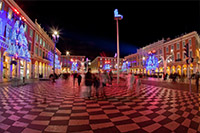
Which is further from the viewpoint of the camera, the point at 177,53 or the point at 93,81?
the point at 177,53

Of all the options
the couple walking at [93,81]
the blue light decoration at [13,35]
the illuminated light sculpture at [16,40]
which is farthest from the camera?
the illuminated light sculpture at [16,40]

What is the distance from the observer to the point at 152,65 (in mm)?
35625

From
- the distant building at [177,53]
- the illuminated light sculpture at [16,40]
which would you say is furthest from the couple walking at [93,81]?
the distant building at [177,53]

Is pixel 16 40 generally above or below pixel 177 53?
below

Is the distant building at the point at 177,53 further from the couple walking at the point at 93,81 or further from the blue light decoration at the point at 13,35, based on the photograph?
the blue light decoration at the point at 13,35

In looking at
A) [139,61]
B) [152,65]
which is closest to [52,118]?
[152,65]

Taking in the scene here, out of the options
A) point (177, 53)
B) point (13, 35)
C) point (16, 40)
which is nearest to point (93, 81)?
point (16, 40)

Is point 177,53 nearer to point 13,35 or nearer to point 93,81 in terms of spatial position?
point 93,81

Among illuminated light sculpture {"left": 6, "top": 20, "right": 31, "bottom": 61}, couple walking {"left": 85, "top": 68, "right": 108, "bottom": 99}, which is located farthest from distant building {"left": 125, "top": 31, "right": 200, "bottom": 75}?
illuminated light sculpture {"left": 6, "top": 20, "right": 31, "bottom": 61}

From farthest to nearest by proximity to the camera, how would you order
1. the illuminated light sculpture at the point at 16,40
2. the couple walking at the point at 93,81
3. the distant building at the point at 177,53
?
the distant building at the point at 177,53 → the illuminated light sculpture at the point at 16,40 → the couple walking at the point at 93,81

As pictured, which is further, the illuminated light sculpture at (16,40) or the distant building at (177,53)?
the distant building at (177,53)

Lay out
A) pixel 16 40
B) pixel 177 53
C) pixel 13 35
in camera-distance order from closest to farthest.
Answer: pixel 13 35, pixel 16 40, pixel 177 53

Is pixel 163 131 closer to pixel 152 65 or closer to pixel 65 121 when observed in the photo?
pixel 65 121

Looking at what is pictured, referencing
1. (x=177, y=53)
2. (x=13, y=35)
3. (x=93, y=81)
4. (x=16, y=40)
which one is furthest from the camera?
(x=177, y=53)
